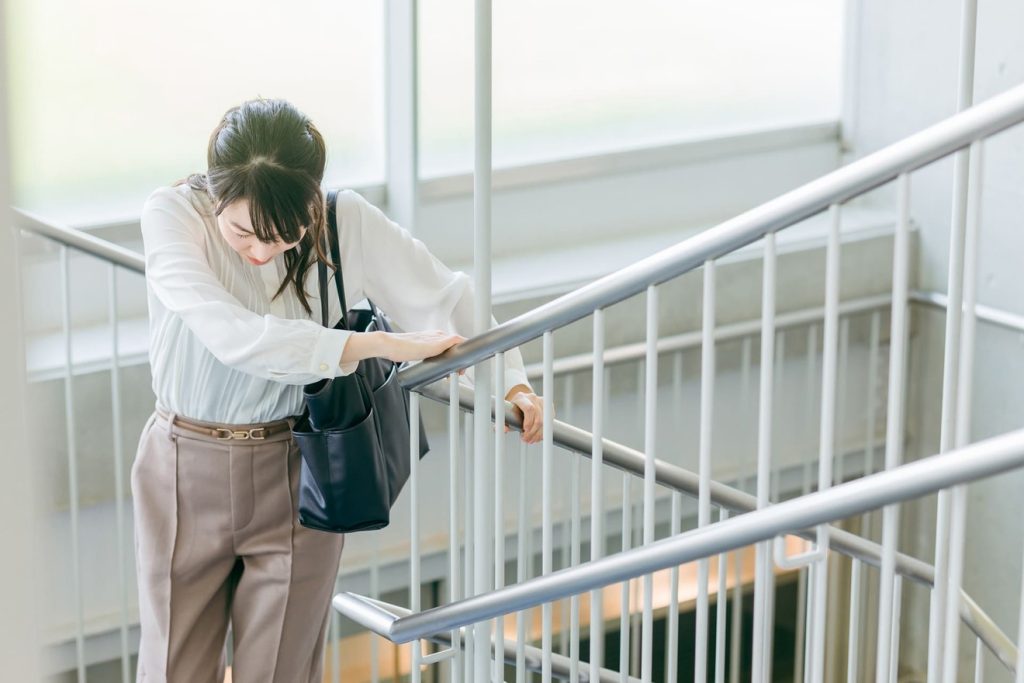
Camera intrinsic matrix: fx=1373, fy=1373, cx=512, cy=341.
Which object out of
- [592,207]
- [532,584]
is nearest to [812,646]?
[532,584]

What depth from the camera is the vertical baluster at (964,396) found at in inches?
60.9

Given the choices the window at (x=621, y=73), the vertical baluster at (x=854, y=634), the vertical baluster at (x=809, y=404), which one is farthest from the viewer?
the vertical baluster at (x=809, y=404)

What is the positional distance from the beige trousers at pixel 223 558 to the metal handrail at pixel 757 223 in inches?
13.6

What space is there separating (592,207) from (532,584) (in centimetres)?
263

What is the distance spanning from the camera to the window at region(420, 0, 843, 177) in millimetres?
4094

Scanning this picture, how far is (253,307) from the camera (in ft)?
7.26

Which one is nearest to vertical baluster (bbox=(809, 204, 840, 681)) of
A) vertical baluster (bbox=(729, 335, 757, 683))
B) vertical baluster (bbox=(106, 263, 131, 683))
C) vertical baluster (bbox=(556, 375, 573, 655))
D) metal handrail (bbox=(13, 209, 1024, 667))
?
metal handrail (bbox=(13, 209, 1024, 667))

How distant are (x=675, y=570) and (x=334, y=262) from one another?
0.74 m

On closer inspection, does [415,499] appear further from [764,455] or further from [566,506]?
[566,506]

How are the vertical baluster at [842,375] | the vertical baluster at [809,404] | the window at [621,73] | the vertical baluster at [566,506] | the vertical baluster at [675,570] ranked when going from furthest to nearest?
the vertical baluster at [842,375] → the vertical baluster at [809,404] → the window at [621,73] → the vertical baluster at [566,506] → the vertical baluster at [675,570]

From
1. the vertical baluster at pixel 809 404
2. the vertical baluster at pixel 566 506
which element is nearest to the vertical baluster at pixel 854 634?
the vertical baluster at pixel 566 506

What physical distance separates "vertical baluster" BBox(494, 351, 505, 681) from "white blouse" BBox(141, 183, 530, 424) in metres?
0.14

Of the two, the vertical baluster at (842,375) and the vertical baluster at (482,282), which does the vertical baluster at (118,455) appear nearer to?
the vertical baluster at (482,282)

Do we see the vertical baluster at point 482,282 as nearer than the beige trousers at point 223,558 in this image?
Yes
